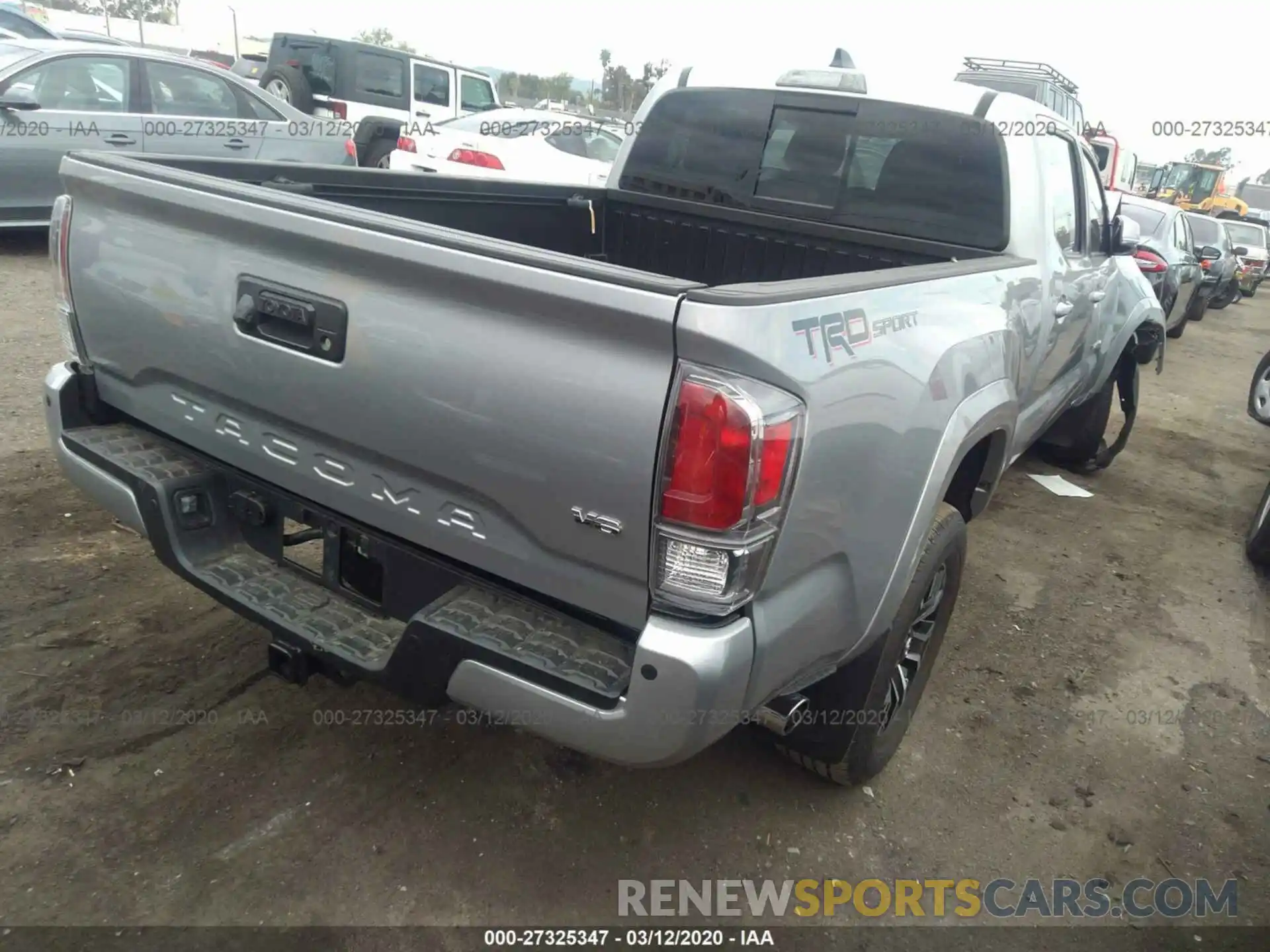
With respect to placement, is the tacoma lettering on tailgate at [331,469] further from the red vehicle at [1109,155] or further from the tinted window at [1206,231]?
the red vehicle at [1109,155]

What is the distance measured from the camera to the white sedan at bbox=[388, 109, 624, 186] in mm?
9133

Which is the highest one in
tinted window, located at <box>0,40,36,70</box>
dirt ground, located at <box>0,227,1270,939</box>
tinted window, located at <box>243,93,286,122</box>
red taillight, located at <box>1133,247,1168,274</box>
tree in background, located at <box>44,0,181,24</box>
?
tree in background, located at <box>44,0,181,24</box>

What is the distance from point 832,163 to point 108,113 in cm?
645

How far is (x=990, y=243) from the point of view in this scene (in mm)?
3170

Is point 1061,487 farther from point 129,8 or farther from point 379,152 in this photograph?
point 129,8

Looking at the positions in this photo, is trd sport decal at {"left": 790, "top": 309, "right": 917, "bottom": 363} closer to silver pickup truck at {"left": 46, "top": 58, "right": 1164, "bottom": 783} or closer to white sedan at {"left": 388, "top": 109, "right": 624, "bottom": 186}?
silver pickup truck at {"left": 46, "top": 58, "right": 1164, "bottom": 783}

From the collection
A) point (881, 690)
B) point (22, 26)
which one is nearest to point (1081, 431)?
point (881, 690)

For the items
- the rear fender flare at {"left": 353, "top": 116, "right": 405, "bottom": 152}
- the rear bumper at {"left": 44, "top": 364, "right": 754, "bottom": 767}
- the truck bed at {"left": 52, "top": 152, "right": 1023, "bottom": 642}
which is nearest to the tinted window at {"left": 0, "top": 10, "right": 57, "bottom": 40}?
the rear fender flare at {"left": 353, "top": 116, "right": 405, "bottom": 152}

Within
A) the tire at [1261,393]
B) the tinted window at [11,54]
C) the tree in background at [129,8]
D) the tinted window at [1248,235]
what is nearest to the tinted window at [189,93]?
the tinted window at [11,54]

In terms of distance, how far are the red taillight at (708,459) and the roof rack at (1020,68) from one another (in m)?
14.2

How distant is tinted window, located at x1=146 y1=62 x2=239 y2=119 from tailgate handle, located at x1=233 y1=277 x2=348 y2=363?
6.83 m

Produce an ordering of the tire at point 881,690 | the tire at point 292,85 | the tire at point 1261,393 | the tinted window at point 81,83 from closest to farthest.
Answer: the tire at point 881,690 → the tire at point 1261,393 → the tinted window at point 81,83 → the tire at point 292,85

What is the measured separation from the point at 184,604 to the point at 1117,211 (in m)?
4.64

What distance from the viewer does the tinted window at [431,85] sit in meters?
13.9
